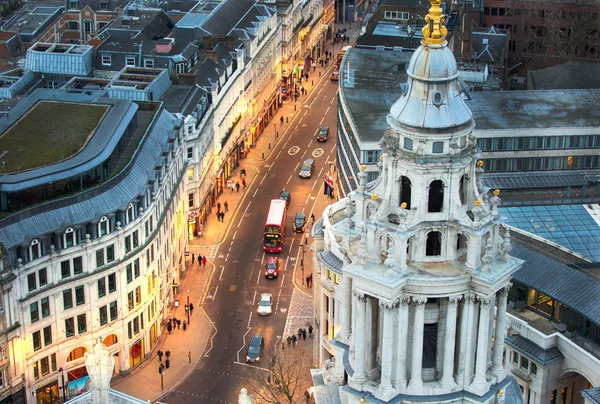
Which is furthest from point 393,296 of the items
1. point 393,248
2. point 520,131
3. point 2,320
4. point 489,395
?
point 520,131

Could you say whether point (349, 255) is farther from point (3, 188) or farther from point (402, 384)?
point (3, 188)

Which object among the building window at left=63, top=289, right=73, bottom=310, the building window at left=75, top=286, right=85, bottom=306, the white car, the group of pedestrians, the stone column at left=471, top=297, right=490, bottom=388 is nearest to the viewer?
the stone column at left=471, top=297, right=490, bottom=388

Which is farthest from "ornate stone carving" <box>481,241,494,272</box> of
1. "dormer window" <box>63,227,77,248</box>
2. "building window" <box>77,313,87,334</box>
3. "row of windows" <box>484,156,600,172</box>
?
"row of windows" <box>484,156,600,172</box>

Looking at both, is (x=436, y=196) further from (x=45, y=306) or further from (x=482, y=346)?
(x=45, y=306)

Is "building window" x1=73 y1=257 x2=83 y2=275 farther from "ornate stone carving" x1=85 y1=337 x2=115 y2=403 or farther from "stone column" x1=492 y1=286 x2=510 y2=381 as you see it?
"stone column" x1=492 y1=286 x2=510 y2=381

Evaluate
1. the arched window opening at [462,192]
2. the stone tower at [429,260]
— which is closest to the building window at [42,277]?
the stone tower at [429,260]
